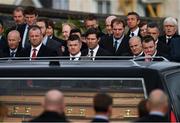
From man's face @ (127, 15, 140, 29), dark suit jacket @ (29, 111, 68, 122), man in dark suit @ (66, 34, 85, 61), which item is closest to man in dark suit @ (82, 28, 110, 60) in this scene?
man in dark suit @ (66, 34, 85, 61)

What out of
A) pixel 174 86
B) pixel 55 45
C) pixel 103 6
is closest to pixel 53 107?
pixel 174 86

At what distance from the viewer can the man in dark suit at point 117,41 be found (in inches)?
606

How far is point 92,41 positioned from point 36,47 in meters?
0.84

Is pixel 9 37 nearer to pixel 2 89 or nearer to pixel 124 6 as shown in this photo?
pixel 2 89

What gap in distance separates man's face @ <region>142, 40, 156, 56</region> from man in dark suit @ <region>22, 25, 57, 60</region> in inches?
54.8

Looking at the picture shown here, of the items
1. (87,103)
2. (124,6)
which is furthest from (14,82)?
(124,6)

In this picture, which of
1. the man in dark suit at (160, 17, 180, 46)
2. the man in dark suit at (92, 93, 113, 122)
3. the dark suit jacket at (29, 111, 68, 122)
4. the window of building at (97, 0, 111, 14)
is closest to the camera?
the dark suit jacket at (29, 111, 68, 122)

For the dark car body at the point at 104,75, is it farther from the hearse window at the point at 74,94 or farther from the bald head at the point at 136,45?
the bald head at the point at 136,45

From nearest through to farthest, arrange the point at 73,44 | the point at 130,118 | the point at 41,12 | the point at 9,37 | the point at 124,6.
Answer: the point at 130,118 → the point at 73,44 → the point at 9,37 → the point at 41,12 → the point at 124,6

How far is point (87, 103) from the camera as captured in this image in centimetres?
1071

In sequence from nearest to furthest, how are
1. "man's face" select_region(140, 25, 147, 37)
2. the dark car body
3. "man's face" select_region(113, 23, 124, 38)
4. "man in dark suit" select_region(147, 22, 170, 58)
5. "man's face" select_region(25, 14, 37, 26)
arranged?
1. the dark car body
2. "man in dark suit" select_region(147, 22, 170, 58)
3. "man's face" select_region(113, 23, 124, 38)
4. "man's face" select_region(140, 25, 147, 37)
5. "man's face" select_region(25, 14, 37, 26)

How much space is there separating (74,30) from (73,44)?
179cm

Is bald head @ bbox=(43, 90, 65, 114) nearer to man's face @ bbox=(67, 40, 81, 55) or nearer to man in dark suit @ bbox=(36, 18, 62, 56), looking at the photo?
man's face @ bbox=(67, 40, 81, 55)

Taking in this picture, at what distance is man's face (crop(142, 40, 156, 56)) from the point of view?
563 inches
